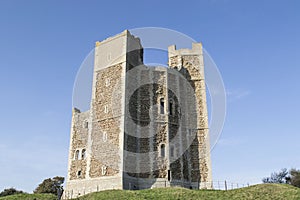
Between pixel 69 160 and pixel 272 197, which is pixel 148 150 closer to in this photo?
pixel 69 160

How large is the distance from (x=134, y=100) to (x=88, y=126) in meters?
5.14

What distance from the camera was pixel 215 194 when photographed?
1978cm

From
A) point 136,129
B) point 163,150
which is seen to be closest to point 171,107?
point 136,129

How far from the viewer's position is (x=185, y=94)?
28.4m

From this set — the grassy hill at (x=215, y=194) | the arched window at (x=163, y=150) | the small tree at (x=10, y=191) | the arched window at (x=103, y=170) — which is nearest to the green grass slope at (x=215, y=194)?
the grassy hill at (x=215, y=194)

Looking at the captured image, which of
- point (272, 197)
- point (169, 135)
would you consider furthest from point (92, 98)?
point (272, 197)

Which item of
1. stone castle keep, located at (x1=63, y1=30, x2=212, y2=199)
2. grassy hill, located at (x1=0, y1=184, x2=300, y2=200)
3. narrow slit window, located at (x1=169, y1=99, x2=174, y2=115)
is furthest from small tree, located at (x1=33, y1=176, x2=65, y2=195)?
grassy hill, located at (x1=0, y1=184, x2=300, y2=200)

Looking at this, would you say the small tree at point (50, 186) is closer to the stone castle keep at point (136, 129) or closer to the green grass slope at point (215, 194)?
the stone castle keep at point (136, 129)

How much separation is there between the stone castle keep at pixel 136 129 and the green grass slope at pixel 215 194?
2.93 meters

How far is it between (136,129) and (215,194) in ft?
27.8

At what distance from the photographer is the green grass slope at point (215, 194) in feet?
61.9

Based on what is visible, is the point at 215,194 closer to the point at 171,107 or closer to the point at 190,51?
the point at 171,107

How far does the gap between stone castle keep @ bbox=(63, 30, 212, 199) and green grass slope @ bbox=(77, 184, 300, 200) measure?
293 cm

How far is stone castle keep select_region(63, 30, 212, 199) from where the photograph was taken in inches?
942
